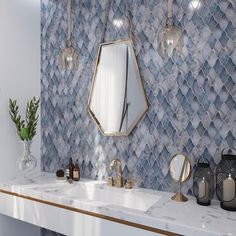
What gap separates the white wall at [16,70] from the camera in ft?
8.31

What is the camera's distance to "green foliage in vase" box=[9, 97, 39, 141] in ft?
8.27

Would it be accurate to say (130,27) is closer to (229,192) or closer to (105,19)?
(105,19)

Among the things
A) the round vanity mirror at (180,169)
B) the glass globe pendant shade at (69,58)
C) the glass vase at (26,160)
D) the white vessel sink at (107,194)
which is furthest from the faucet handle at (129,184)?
the glass globe pendant shade at (69,58)

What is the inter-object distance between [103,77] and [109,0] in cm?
64

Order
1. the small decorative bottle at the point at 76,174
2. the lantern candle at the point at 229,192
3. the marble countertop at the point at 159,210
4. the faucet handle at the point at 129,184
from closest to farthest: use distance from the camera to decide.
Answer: the marble countertop at the point at 159,210 < the lantern candle at the point at 229,192 < the faucet handle at the point at 129,184 < the small decorative bottle at the point at 76,174

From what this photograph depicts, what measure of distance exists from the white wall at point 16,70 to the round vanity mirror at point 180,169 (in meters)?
1.46

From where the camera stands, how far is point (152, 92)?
6.95ft

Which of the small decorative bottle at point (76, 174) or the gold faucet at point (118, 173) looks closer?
the gold faucet at point (118, 173)

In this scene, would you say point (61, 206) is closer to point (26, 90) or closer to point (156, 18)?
point (26, 90)

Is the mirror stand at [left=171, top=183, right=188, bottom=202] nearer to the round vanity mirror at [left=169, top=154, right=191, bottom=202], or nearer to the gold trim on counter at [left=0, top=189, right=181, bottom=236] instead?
the round vanity mirror at [left=169, top=154, right=191, bottom=202]

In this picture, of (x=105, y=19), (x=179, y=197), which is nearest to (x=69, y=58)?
(x=105, y=19)

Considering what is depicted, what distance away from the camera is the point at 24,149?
2.56 m

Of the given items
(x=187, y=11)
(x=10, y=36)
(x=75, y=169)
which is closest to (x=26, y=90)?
(x=10, y=36)

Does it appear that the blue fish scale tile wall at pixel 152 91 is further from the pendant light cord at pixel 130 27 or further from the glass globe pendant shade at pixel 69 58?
the glass globe pendant shade at pixel 69 58
